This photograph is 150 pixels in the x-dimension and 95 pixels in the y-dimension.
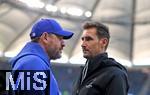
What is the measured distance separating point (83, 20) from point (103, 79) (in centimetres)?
947

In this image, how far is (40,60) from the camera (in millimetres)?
2562

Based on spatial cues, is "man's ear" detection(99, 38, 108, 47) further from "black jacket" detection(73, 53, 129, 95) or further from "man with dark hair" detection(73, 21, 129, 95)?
"black jacket" detection(73, 53, 129, 95)

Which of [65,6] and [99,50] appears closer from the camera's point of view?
[99,50]

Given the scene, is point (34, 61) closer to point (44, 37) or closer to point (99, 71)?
point (44, 37)

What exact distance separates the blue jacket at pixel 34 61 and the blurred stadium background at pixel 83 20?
897 centimetres

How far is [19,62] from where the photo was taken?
2543 millimetres

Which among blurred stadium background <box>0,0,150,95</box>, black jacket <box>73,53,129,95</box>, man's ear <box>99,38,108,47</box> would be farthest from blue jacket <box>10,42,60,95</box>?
blurred stadium background <box>0,0,150,95</box>

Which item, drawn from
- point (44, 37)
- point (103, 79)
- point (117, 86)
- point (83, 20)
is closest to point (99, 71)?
point (103, 79)

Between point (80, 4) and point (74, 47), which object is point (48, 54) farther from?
point (74, 47)

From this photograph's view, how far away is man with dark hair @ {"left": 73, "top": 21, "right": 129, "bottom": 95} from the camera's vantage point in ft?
11.0

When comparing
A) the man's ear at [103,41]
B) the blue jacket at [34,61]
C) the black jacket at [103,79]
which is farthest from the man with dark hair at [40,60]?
the man's ear at [103,41]

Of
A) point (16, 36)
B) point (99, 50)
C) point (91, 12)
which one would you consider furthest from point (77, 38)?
point (99, 50)

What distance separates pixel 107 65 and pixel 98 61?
0.09 meters

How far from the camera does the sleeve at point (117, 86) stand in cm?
329
